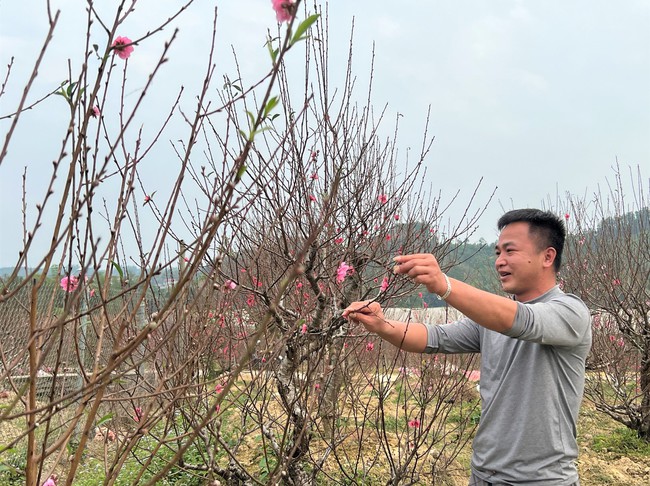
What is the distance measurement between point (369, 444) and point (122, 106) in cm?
447

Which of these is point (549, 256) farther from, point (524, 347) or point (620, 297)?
point (620, 297)

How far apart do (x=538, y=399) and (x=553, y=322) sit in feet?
0.98

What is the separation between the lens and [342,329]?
104 inches

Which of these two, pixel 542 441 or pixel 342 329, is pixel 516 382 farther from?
pixel 342 329

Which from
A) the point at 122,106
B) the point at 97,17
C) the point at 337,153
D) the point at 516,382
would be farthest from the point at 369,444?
the point at 97,17

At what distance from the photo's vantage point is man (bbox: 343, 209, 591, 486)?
1.54 metres

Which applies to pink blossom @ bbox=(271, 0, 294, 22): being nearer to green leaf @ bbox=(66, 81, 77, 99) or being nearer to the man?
green leaf @ bbox=(66, 81, 77, 99)

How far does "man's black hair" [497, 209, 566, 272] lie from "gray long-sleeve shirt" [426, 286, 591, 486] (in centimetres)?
17

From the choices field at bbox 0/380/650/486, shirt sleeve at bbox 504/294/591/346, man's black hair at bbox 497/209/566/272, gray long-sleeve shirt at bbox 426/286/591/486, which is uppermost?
man's black hair at bbox 497/209/566/272

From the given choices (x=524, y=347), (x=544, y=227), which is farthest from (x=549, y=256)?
(x=524, y=347)

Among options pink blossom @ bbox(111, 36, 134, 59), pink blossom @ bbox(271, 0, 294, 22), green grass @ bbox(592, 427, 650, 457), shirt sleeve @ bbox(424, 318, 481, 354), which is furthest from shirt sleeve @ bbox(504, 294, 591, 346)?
green grass @ bbox(592, 427, 650, 457)

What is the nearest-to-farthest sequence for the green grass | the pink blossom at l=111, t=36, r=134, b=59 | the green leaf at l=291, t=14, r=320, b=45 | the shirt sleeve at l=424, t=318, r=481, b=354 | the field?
the green leaf at l=291, t=14, r=320, b=45
the pink blossom at l=111, t=36, r=134, b=59
the shirt sleeve at l=424, t=318, r=481, b=354
the field
the green grass

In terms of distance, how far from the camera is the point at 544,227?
193 centimetres

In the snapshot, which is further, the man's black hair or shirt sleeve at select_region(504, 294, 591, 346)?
the man's black hair
